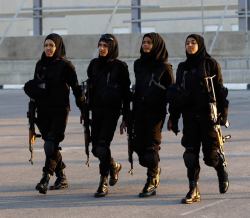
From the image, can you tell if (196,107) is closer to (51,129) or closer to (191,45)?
(191,45)

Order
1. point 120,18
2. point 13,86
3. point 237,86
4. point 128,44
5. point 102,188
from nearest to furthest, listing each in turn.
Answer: point 102,188, point 237,86, point 128,44, point 13,86, point 120,18

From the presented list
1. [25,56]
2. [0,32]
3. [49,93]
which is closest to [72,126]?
[49,93]

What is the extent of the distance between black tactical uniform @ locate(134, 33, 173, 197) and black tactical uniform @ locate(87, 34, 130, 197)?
17 cm

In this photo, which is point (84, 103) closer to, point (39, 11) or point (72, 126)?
point (72, 126)

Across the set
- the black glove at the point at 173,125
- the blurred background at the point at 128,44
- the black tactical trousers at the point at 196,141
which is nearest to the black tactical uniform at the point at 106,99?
the black glove at the point at 173,125

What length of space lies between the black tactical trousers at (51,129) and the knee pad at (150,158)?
90 cm

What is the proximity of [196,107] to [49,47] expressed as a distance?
65.7 inches

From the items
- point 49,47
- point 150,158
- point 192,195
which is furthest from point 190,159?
point 49,47

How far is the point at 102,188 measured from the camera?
26.1 feet

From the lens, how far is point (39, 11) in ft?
89.1

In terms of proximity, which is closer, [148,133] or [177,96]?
[177,96]

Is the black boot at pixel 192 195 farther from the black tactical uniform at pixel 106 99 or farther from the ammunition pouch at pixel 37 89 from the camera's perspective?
the ammunition pouch at pixel 37 89

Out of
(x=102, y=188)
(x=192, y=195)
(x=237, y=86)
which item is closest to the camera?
(x=192, y=195)

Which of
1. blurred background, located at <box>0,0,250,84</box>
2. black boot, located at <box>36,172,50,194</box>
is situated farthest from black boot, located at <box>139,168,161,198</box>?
blurred background, located at <box>0,0,250,84</box>
